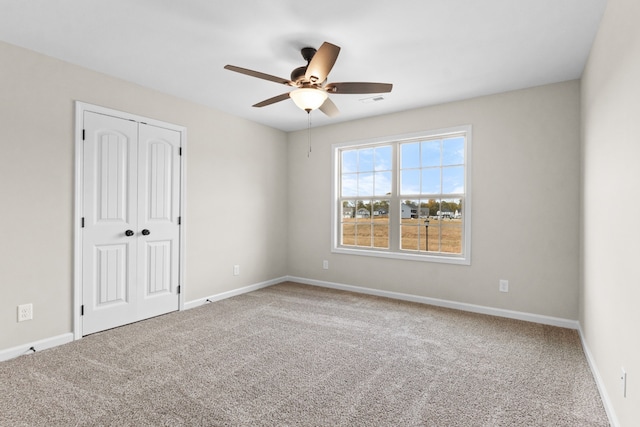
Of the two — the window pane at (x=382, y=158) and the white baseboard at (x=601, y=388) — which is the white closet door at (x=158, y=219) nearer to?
the window pane at (x=382, y=158)

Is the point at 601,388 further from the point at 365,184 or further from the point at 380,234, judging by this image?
the point at 365,184

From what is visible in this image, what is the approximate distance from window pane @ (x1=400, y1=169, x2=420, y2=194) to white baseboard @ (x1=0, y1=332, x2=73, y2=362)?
4012 millimetres

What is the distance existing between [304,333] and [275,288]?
185cm

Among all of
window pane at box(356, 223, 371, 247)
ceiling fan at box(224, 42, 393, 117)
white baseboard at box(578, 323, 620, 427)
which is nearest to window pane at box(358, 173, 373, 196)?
window pane at box(356, 223, 371, 247)

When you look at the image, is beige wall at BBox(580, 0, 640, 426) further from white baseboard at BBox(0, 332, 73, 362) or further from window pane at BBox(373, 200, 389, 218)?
white baseboard at BBox(0, 332, 73, 362)

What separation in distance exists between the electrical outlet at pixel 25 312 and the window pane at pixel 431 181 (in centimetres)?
426

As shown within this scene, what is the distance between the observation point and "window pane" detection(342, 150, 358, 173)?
5004 millimetres

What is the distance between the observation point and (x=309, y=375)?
240 cm

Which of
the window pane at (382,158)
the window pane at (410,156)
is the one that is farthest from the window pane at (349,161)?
the window pane at (410,156)

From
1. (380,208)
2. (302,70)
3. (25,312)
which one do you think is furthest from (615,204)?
(25,312)

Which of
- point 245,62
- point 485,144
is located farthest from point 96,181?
point 485,144

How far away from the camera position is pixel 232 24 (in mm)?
2398

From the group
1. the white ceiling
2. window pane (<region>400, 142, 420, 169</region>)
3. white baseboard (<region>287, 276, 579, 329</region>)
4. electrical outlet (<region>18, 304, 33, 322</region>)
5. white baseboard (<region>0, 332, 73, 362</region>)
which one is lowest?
white baseboard (<region>0, 332, 73, 362</region>)

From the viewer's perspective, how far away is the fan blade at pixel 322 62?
2.17 meters
